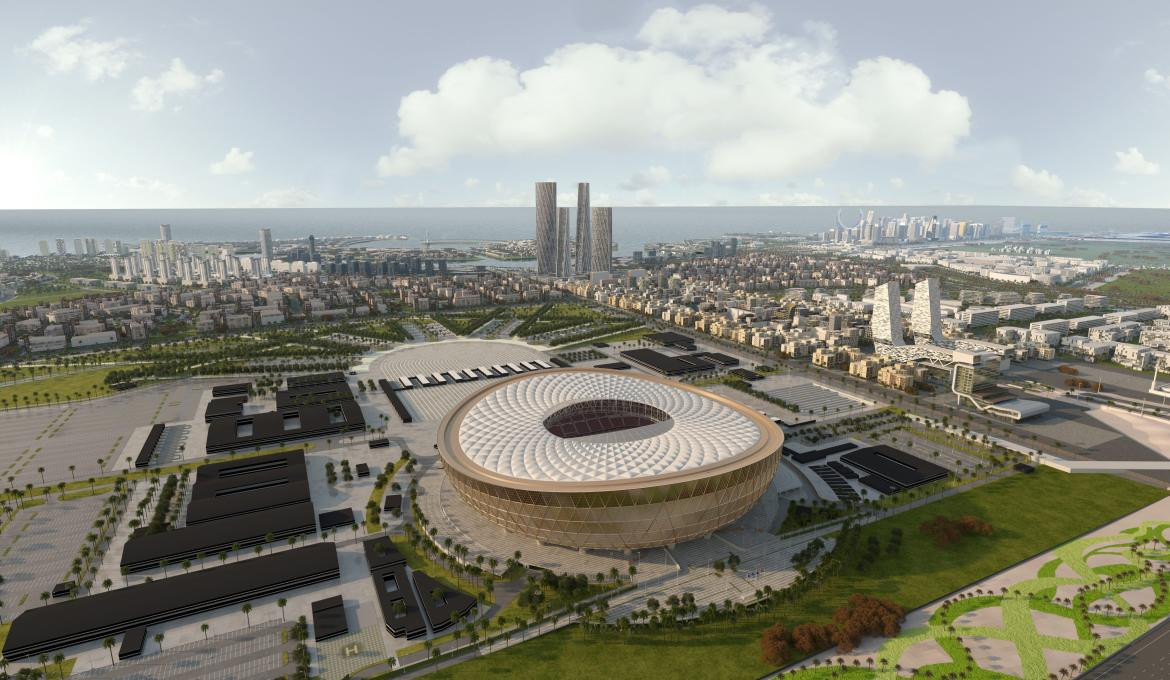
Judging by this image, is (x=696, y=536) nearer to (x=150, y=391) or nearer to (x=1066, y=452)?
(x=1066, y=452)

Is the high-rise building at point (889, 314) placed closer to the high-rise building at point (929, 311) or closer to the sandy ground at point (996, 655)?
the high-rise building at point (929, 311)

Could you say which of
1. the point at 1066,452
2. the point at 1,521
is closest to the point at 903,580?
the point at 1066,452

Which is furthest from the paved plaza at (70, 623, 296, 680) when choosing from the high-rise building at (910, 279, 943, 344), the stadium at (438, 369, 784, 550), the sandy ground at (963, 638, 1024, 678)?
the high-rise building at (910, 279, 943, 344)

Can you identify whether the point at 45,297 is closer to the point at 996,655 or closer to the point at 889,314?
the point at 889,314

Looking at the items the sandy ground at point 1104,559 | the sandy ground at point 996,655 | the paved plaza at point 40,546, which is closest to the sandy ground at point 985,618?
the sandy ground at point 996,655

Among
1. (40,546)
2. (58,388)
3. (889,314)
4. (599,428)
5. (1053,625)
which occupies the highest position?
(889,314)

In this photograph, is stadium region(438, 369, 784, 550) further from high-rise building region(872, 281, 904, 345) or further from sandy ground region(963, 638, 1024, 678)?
high-rise building region(872, 281, 904, 345)

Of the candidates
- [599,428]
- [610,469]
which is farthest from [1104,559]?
[599,428]
